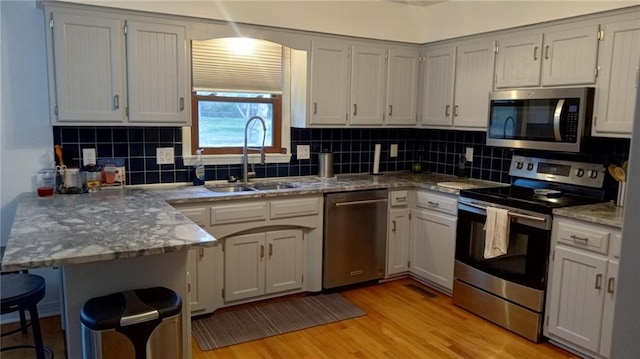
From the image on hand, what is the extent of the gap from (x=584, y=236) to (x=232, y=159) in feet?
8.51

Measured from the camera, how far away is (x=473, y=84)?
12.7 ft

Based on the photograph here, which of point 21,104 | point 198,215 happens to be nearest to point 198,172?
point 198,215

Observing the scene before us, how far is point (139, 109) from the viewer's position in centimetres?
326

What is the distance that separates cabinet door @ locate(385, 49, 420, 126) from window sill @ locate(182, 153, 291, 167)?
102cm

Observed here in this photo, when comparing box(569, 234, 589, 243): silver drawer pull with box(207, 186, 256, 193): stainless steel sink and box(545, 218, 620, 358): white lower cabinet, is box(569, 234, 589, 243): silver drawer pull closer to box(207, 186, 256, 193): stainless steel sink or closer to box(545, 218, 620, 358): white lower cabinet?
box(545, 218, 620, 358): white lower cabinet

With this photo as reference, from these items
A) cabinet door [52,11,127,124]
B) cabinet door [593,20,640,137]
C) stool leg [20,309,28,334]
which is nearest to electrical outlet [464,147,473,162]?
cabinet door [593,20,640,137]

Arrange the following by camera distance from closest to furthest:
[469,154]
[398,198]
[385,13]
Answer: [398,198] < [385,13] < [469,154]

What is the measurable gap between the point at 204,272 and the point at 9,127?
162 cm

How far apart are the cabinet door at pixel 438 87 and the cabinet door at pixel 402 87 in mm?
95

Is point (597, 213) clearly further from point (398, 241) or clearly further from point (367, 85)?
point (367, 85)

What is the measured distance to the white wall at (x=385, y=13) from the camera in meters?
3.23

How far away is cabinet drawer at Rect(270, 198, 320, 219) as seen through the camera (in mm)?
3537

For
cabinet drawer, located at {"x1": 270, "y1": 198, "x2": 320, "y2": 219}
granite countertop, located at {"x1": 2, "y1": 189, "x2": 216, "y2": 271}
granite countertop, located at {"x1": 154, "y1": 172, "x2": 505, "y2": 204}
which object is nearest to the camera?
granite countertop, located at {"x1": 2, "y1": 189, "x2": 216, "y2": 271}

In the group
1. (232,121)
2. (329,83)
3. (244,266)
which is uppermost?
(329,83)
